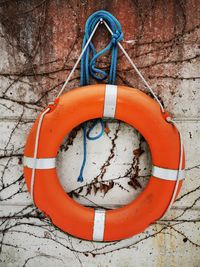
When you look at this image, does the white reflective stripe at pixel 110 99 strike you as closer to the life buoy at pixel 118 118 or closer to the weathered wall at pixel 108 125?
the life buoy at pixel 118 118

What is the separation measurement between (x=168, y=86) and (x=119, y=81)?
234mm

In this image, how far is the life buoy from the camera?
1.25m

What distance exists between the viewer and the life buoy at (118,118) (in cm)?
125

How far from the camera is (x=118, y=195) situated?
1465 mm

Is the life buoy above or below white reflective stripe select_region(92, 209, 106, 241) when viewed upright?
above

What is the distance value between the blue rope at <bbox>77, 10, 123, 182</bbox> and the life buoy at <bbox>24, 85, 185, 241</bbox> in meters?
0.11

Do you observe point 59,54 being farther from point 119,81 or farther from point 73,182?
point 73,182

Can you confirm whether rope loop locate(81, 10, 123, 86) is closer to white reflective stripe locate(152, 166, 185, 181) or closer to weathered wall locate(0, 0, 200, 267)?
weathered wall locate(0, 0, 200, 267)

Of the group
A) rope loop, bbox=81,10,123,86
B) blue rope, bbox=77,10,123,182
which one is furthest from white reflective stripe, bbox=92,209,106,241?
rope loop, bbox=81,10,123,86

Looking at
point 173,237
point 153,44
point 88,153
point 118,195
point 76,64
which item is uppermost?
point 153,44

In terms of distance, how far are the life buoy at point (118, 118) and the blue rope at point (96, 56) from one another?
4.5 inches

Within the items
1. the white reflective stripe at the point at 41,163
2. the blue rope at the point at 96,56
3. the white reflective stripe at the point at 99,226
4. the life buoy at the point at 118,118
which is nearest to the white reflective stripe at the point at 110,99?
the life buoy at the point at 118,118

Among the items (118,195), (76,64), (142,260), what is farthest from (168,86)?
(142,260)

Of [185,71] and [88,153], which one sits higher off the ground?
[185,71]
